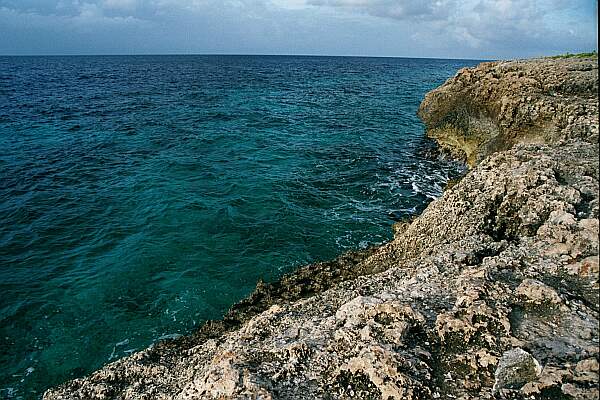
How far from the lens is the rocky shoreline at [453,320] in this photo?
19.7ft

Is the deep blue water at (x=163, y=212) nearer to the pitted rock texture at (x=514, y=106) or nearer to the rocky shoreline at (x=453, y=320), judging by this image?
the pitted rock texture at (x=514, y=106)

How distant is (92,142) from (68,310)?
22.8 meters

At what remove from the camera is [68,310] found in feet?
45.2

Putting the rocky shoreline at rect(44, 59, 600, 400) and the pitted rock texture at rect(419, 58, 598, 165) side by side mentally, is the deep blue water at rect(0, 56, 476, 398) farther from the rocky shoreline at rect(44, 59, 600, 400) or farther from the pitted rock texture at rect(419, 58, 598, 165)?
the rocky shoreline at rect(44, 59, 600, 400)

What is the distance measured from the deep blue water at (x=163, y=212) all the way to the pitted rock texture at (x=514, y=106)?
9.09ft

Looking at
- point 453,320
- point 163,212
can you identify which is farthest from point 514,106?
point 163,212

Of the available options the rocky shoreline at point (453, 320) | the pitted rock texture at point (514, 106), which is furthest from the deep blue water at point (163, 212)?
the rocky shoreline at point (453, 320)

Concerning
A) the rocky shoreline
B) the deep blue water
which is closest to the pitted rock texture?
the rocky shoreline

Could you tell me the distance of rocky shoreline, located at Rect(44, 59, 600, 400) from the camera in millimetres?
6016

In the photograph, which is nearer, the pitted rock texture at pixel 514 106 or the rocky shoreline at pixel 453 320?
the rocky shoreline at pixel 453 320

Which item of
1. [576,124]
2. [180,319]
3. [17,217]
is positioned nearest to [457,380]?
[180,319]

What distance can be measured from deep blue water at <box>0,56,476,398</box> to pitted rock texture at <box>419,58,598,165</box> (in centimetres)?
277

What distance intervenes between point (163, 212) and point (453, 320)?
16923 mm

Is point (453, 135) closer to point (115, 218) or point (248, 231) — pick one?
point (248, 231)
